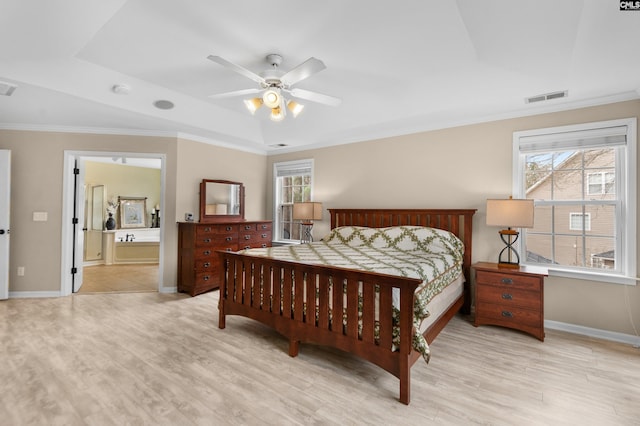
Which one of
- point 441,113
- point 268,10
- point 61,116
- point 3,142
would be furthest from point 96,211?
point 441,113

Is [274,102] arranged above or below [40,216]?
above

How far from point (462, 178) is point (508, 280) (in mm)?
1382

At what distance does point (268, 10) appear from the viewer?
2256 millimetres

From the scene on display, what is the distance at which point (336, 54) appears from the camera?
9.35 feet

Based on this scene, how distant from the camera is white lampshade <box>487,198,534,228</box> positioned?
3072 millimetres

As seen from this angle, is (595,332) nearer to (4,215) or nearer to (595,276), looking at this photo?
(595,276)

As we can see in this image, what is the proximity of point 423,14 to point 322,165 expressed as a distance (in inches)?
123

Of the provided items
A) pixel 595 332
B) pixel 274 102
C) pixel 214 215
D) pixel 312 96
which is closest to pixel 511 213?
pixel 595 332

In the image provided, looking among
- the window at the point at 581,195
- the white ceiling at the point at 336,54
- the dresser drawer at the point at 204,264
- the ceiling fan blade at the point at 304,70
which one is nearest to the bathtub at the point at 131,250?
the dresser drawer at the point at 204,264

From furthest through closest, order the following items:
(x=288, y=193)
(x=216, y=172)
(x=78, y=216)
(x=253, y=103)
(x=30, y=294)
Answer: (x=288, y=193)
(x=216, y=172)
(x=78, y=216)
(x=30, y=294)
(x=253, y=103)

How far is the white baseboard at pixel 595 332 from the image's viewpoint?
2898 mm

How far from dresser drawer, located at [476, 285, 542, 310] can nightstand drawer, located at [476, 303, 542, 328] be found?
43 millimetres

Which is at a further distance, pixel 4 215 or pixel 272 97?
pixel 4 215

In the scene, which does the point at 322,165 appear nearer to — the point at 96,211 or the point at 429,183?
the point at 429,183
